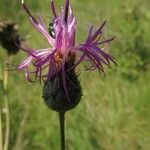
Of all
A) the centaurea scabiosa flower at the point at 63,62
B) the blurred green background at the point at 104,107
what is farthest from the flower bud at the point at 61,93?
the blurred green background at the point at 104,107

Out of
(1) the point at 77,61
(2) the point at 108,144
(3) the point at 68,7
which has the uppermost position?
(3) the point at 68,7

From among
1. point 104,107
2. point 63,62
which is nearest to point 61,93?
point 63,62

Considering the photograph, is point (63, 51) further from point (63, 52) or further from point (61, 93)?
point (61, 93)

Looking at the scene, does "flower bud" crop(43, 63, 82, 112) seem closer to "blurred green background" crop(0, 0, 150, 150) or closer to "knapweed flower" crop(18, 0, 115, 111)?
"knapweed flower" crop(18, 0, 115, 111)

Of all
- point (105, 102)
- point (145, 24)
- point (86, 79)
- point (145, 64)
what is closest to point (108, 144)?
point (105, 102)

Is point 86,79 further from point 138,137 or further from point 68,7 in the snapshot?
point 68,7

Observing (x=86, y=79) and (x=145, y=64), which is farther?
(x=145, y=64)

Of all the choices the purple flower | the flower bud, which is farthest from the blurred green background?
the flower bud
